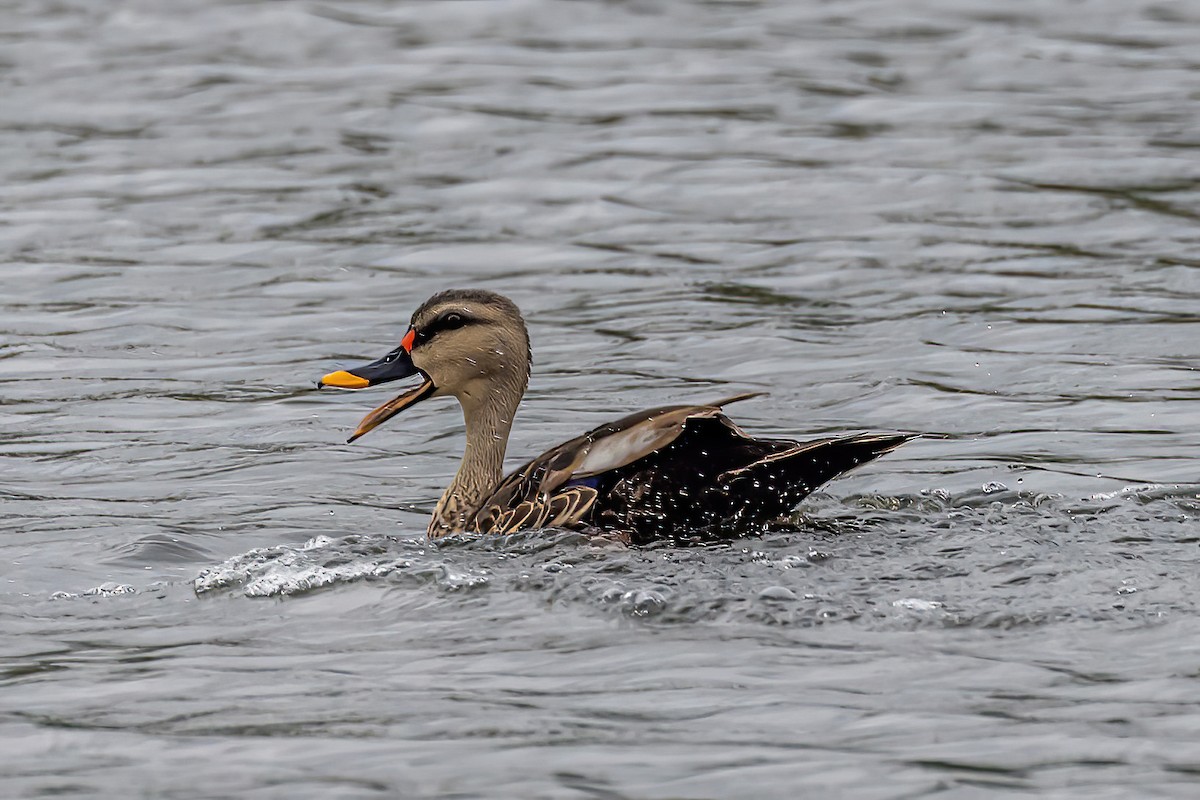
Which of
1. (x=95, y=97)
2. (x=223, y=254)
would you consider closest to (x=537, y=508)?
(x=223, y=254)

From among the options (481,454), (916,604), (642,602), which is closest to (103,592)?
(481,454)

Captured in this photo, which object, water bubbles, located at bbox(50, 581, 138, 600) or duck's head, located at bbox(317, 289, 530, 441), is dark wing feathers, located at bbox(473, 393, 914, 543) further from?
water bubbles, located at bbox(50, 581, 138, 600)

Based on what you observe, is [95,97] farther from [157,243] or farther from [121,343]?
[121,343]

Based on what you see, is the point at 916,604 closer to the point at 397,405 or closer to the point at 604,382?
the point at 397,405

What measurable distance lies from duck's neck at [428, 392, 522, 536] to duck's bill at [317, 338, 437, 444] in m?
0.20

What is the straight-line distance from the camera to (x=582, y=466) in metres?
7.58

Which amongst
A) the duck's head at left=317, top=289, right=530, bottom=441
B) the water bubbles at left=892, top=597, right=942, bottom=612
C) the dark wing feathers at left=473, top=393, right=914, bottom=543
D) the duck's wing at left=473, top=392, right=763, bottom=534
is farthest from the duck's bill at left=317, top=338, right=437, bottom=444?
the water bubbles at left=892, top=597, right=942, bottom=612

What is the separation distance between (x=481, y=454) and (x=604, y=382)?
2566 mm

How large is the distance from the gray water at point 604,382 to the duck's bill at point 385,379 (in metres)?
0.51

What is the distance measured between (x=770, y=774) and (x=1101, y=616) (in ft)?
5.36

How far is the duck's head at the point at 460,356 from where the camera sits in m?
8.23

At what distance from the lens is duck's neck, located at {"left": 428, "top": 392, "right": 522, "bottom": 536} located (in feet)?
27.0

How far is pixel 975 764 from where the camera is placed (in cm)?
544

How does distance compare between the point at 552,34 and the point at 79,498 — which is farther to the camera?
the point at 552,34
